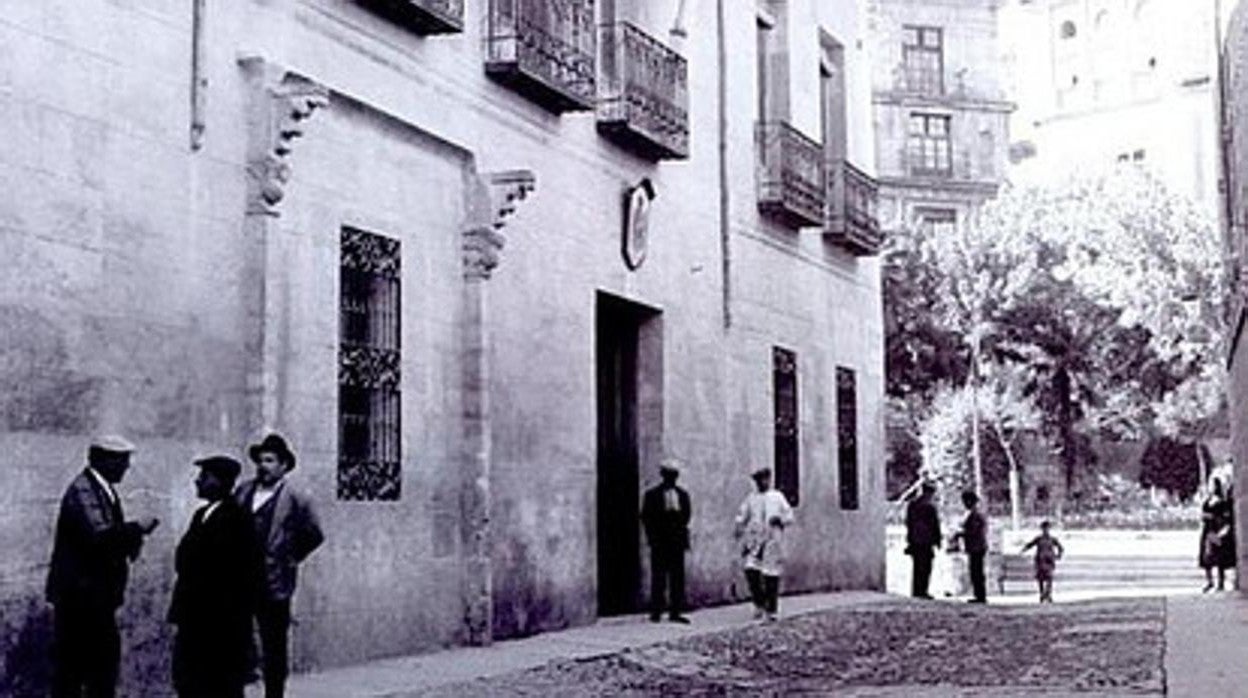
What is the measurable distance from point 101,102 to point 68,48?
1.29ft

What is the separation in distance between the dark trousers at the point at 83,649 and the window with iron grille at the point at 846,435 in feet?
55.7

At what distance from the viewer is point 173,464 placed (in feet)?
38.3

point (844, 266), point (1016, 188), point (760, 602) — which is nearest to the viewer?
point (760, 602)

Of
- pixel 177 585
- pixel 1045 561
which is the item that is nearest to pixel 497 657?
pixel 177 585

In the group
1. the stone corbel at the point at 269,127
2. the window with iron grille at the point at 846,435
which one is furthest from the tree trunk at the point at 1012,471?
the stone corbel at the point at 269,127

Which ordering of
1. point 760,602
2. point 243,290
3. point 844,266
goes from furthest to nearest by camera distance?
point 844,266 < point 760,602 < point 243,290

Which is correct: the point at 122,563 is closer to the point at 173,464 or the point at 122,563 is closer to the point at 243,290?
the point at 173,464

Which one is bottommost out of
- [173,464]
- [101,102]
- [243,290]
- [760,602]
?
[760,602]

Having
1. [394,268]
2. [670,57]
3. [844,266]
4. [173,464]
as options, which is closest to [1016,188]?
[844,266]

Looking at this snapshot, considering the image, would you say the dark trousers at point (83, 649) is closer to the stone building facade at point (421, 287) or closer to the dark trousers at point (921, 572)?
the stone building facade at point (421, 287)

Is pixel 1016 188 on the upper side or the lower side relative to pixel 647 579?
upper

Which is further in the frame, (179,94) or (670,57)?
(670,57)

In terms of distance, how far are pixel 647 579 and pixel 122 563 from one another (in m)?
10.3

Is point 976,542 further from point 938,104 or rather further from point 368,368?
point 938,104
